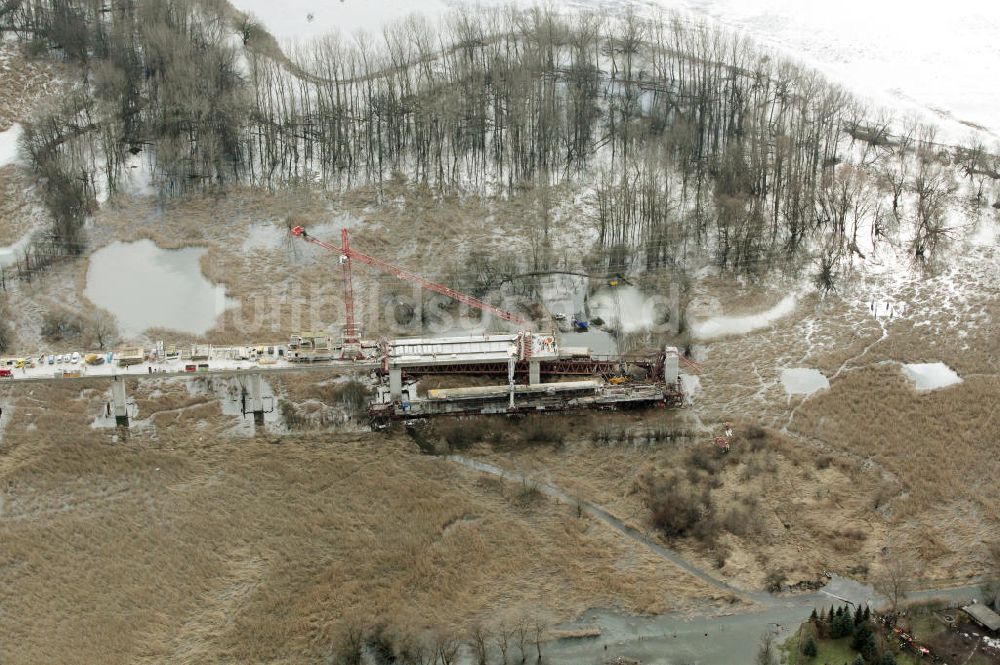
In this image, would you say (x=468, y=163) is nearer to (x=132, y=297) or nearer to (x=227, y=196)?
(x=227, y=196)

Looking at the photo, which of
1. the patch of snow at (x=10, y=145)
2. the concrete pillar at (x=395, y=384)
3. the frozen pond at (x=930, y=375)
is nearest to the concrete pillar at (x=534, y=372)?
the concrete pillar at (x=395, y=384)

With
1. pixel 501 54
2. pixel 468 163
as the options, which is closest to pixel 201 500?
pixel 468 163

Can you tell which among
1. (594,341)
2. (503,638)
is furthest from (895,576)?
(594,341)

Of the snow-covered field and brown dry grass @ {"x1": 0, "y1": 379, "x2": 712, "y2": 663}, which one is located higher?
the snow-covered field

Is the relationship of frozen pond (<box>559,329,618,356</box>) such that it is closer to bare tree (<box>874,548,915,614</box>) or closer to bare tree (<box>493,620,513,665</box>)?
bare tree (<box>874,548,915,614</box>)

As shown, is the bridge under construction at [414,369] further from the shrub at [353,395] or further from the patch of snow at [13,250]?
the patch of snow at [13,250]

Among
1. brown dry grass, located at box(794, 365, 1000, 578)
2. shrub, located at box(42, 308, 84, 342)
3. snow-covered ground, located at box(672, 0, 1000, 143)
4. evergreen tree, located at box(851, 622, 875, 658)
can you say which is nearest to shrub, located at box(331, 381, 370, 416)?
shrub, located at box(42, 308, 84, 342)
